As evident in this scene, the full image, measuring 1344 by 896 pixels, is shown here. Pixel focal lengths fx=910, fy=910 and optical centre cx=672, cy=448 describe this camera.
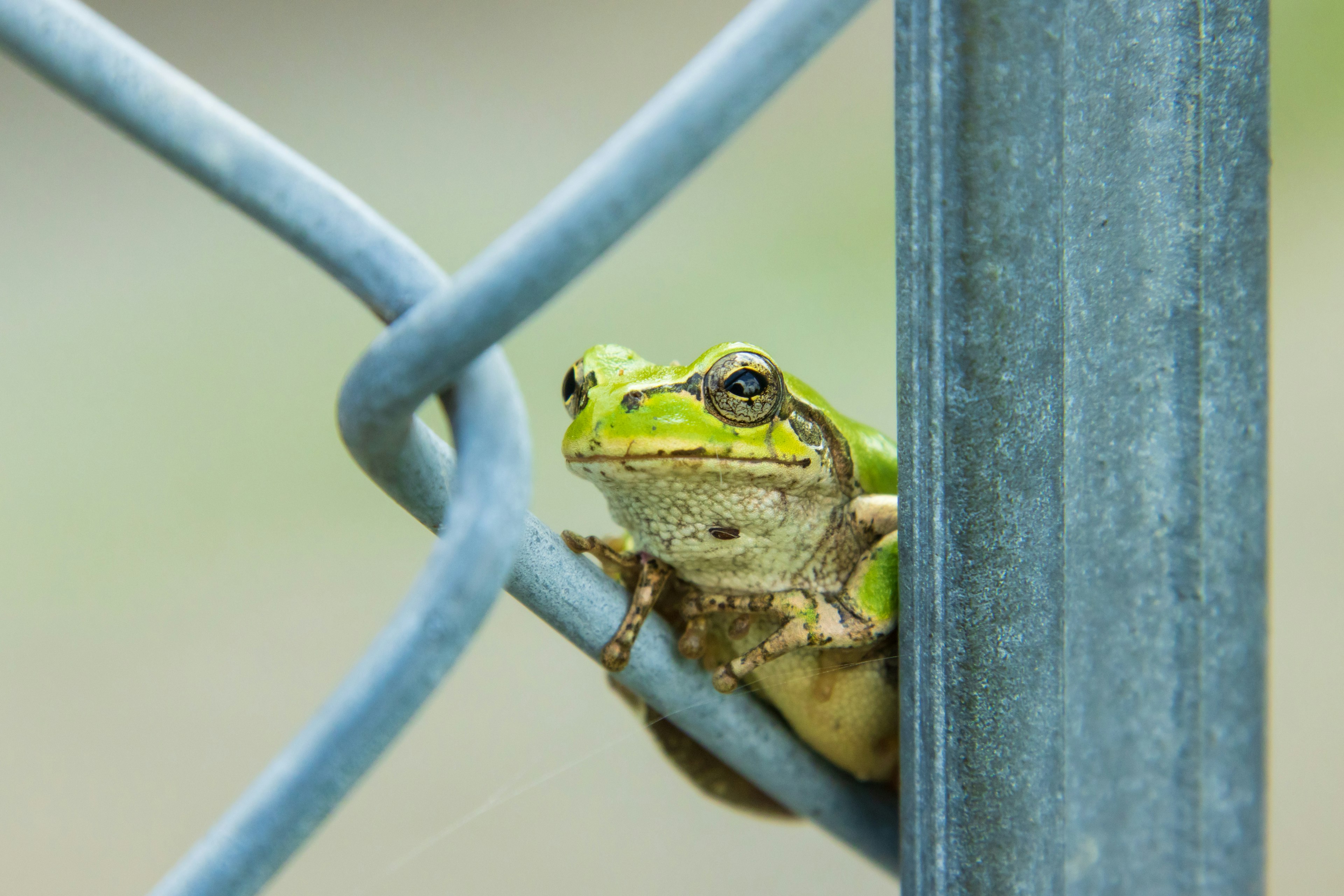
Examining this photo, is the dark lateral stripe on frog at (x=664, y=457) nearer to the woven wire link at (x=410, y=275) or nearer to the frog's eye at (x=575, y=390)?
the frog's eye at (x=575, y=390)

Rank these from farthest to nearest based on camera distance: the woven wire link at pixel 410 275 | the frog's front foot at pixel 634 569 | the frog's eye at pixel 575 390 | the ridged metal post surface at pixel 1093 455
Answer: the frog's eye at pixel 575 390 < the frog's front foot at pixel 634 569 < the ridged metal post surface at pixel 1093 455 < the woven wire link at pixel 410 275

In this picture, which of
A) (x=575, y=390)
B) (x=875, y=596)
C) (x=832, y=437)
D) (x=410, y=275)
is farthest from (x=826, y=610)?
(x=410, y=275)

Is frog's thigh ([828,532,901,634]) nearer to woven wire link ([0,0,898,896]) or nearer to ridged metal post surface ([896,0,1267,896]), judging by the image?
ridged metal post surface ([896,0,1267,896])

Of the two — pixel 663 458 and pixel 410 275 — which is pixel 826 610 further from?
pixel 410 275

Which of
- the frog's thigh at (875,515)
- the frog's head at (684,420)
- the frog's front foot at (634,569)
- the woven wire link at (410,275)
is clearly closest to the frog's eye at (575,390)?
the frog's head at (684,420)

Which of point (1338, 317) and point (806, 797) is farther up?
point (1338, 317)

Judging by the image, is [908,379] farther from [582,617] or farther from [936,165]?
[582,617]

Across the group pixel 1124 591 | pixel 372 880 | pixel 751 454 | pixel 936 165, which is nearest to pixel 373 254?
pixel 936 165
